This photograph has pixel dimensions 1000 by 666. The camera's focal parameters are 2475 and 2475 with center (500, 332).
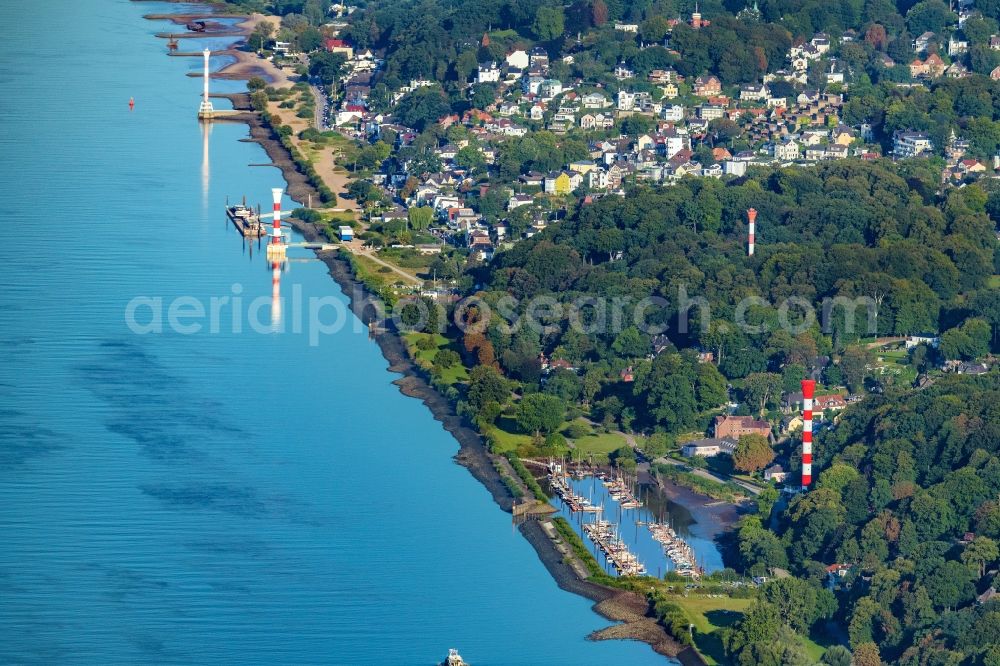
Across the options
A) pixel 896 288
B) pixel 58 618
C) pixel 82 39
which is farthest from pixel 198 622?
pixel 82 39

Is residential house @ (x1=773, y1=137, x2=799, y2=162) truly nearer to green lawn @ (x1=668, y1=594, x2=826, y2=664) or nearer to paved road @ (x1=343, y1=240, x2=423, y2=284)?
paved road @ (x1=343, y1=240, x2=423, y2=284)

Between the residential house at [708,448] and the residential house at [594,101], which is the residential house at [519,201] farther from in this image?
the residential house at [708,448]

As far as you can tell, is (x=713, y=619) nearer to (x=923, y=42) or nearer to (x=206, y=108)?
(x=206, y=108)

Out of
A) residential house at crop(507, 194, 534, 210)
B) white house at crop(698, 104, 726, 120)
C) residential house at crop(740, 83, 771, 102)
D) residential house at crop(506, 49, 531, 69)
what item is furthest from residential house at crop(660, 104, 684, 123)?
residential house at crop(507, 194, 534, 210)

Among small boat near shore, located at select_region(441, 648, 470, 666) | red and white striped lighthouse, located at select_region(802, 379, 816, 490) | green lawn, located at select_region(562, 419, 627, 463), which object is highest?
red and white striped lighthouse, located at select_region(802, 379, 816, 490)

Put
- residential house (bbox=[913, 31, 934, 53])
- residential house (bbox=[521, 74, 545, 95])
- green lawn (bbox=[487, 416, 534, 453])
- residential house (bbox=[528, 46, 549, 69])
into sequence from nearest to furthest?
green lawn (bbox=[487, 416, 534, 453]) < residential house (bbox=[521, 74, 545, 95]) < residential house (bbox=[528, 46, 549, 69]) < residential house (bbox=[913, 31, 934, 53])
